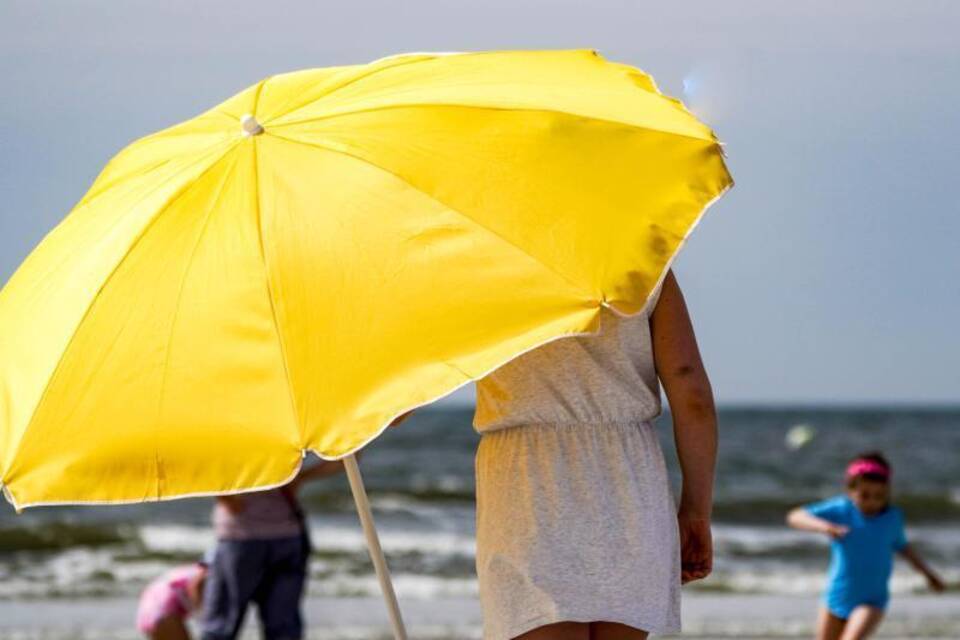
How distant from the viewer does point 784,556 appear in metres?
18.1

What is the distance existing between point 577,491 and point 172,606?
5.85 meters

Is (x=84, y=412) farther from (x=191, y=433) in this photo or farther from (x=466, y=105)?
(x=466, y=105)

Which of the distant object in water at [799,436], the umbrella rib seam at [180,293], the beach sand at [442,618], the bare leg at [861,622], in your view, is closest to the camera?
the umbrella rib seam at [180,293]

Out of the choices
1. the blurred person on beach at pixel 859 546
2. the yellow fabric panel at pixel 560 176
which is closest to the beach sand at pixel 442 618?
the blurred person on beach at pixel 859 546

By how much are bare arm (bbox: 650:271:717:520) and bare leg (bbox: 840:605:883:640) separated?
16.0ft

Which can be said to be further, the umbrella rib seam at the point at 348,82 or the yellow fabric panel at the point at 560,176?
the umbrella rib seam at the point at 348,82

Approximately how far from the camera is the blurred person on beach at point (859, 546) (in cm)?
769

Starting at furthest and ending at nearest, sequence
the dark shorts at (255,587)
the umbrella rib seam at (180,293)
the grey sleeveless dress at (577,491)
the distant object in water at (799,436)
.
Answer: the distant object in water at (799,436) < the dark shorts at (255,587) < the grey sleeveless dress at (577,491) < the umbrella rib seam at (180,293)

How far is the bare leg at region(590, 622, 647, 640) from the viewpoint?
2.90 m

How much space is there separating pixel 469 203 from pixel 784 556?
16014 millimetres

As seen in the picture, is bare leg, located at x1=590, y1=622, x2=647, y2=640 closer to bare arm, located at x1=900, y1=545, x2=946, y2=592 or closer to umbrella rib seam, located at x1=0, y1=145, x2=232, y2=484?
umbrella rib seam, located at x1=0, y1=145, x2=232, y2=484

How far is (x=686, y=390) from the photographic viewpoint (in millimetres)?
2969

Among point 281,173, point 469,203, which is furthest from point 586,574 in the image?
point 281,173

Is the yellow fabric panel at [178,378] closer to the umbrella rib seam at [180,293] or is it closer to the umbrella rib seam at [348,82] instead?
the umbrella rib seam at [180,293]
